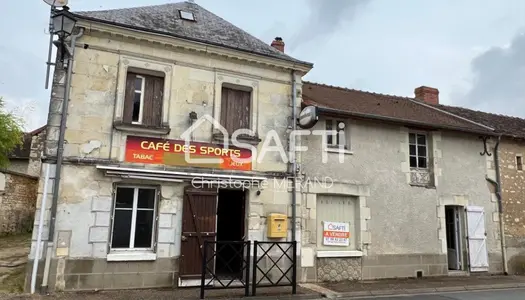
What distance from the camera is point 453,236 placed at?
11.8 meters

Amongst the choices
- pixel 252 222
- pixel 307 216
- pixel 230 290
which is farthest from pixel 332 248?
pixel 230 290

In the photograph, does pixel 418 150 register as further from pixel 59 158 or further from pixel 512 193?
pixel 59 158

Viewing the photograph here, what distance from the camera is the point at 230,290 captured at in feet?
26.2

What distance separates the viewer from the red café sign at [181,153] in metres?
8.18

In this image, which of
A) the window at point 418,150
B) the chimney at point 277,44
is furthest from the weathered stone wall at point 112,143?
the window at point 418,150

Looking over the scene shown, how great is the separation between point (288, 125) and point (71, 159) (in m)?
4.92

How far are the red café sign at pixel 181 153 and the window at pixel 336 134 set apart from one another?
241 cm

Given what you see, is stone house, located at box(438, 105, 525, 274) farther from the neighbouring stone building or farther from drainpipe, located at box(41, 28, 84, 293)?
the neighbouring stone building

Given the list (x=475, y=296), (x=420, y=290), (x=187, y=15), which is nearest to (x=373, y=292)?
(x=420, y=290)

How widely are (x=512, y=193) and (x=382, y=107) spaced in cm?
498

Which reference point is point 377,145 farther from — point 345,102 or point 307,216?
point 307,216

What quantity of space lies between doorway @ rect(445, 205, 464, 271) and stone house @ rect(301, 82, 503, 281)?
3 cm

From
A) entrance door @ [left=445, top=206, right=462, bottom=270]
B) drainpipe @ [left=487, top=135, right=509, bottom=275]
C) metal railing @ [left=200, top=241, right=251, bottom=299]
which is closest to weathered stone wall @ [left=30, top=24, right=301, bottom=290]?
metal railing @ [left=200, top=241, right=251, bottom=299]

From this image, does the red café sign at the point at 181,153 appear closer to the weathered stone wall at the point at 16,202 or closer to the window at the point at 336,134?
the window at the point at 336,134
